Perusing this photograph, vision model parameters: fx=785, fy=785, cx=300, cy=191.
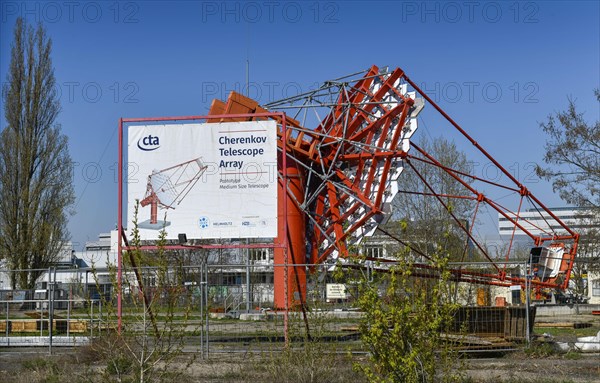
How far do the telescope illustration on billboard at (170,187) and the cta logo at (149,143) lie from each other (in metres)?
0.63

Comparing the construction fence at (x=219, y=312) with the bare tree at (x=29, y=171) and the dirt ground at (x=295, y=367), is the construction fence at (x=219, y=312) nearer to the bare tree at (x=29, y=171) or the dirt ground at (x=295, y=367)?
the dirt ground at (x=295, y=367)

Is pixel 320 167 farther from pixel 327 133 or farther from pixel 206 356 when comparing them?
pixel 206 356

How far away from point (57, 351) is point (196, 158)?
5.64 m

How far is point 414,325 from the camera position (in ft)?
27.8

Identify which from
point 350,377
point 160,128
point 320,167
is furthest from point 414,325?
point 320,167

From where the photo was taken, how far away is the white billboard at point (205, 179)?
58.4 feet

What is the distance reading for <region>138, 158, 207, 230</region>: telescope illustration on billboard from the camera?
18094 millimetres

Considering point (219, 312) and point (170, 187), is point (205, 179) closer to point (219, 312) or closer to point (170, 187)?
point (170, 187)

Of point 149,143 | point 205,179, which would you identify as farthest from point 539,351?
point 149,143

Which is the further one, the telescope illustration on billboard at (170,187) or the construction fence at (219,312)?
the telescope illustration on billboard at (170,187)

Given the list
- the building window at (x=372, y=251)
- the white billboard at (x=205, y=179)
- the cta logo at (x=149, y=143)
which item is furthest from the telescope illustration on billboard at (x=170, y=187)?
the building window at (x=372, y=251)

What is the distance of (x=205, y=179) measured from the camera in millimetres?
18078

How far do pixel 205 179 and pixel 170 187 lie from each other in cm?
85

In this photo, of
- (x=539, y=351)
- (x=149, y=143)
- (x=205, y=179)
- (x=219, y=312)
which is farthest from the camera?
(x=149, y=143)
